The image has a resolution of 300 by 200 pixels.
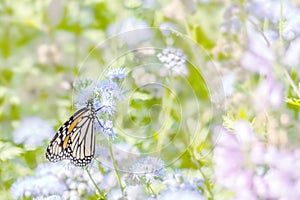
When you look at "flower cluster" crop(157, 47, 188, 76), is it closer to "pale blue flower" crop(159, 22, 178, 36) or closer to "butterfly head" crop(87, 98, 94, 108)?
"pale blue flower" crop(159, 22, 178, 36)

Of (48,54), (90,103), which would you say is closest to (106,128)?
(90,103)

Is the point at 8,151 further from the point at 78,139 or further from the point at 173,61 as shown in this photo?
the point at 173,61

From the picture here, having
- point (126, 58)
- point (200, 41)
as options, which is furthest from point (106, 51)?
point (200, 41)

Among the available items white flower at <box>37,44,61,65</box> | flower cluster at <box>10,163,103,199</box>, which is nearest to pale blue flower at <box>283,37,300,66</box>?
flower cluster at <box>10,163,103,199</box>

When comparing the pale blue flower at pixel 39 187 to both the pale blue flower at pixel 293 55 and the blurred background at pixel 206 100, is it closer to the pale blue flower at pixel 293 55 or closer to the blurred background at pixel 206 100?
the blurred background at pixel 206 100

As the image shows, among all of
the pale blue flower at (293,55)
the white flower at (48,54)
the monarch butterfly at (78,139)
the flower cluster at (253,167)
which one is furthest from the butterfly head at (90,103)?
the white flower at (48,54)

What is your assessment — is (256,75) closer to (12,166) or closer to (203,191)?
(203,191)
